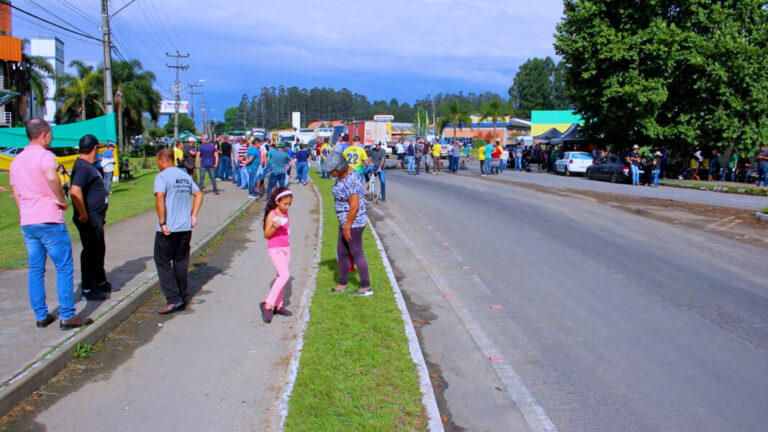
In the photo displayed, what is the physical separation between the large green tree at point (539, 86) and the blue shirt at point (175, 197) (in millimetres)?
128516

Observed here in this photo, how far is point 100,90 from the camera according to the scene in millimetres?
54812

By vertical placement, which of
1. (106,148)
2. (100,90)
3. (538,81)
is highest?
(538,81)

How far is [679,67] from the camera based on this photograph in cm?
2958

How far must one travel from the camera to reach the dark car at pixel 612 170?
26.9 metres

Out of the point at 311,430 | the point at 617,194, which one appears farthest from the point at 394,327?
the point at 617,194

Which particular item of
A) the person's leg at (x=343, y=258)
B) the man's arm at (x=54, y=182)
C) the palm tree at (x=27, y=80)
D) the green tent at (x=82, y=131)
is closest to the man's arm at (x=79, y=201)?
the man's arm at (x=54, y=182)

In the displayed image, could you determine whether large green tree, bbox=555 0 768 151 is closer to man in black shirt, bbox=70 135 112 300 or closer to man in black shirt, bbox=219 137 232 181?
man in black shirt, bbox=219 137 232 181

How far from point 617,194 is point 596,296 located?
43.6 ft

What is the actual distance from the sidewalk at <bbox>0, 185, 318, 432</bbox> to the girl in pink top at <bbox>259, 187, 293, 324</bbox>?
0.22m

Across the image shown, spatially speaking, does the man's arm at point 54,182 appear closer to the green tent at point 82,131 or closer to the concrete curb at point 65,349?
the concrete curb at point 65,349

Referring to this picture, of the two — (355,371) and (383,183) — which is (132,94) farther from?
(355,371)

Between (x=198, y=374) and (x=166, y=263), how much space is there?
1.86 metres

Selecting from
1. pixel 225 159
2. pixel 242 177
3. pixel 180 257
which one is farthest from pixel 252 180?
pixel 180 257

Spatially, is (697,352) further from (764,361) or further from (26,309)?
(26,309)
